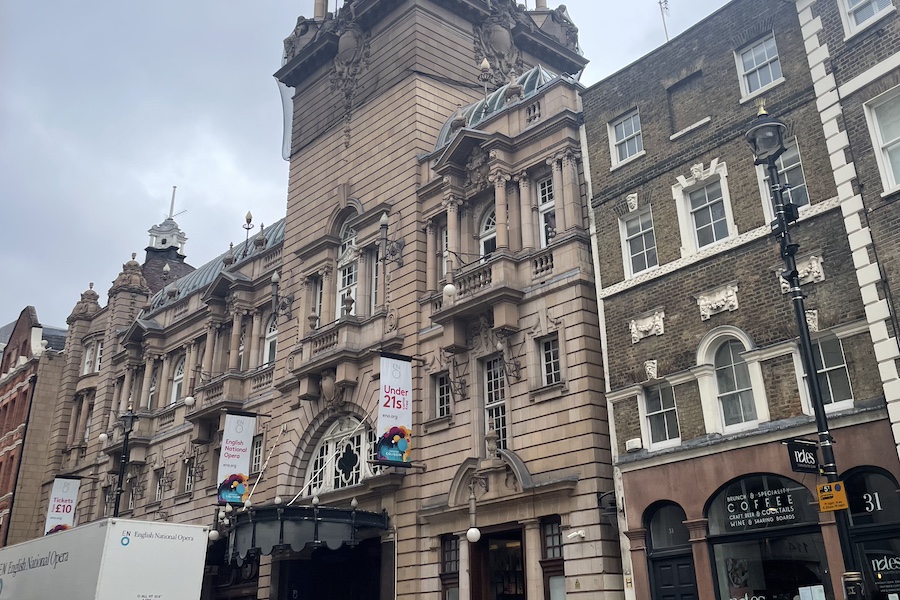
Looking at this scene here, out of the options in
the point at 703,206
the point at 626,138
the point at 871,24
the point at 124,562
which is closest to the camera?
the point at 124,562

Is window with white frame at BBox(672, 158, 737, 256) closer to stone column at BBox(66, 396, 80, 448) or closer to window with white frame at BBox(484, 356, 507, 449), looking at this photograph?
window with white frame at BBox(484, 356, 507, 449)

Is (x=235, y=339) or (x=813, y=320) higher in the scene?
(x=235, y=339)

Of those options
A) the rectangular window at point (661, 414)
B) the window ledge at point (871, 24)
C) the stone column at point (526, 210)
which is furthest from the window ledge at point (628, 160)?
the rectangular window at point (661, 414)

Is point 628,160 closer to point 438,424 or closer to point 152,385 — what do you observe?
point 438,424

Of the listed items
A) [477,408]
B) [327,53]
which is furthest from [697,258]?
[327,53]

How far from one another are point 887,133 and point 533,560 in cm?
1327

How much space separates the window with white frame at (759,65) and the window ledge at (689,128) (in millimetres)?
1088

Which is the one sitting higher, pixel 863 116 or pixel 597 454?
pixel 863 116

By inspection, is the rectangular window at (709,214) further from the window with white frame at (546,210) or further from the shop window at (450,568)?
the shop window at (450,568)

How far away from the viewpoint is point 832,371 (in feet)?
56.3

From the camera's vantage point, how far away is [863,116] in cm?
1722

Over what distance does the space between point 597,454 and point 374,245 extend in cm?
1345

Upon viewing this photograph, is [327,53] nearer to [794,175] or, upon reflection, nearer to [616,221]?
[616,221]

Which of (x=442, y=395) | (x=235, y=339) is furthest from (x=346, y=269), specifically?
(x=235, y=339)
